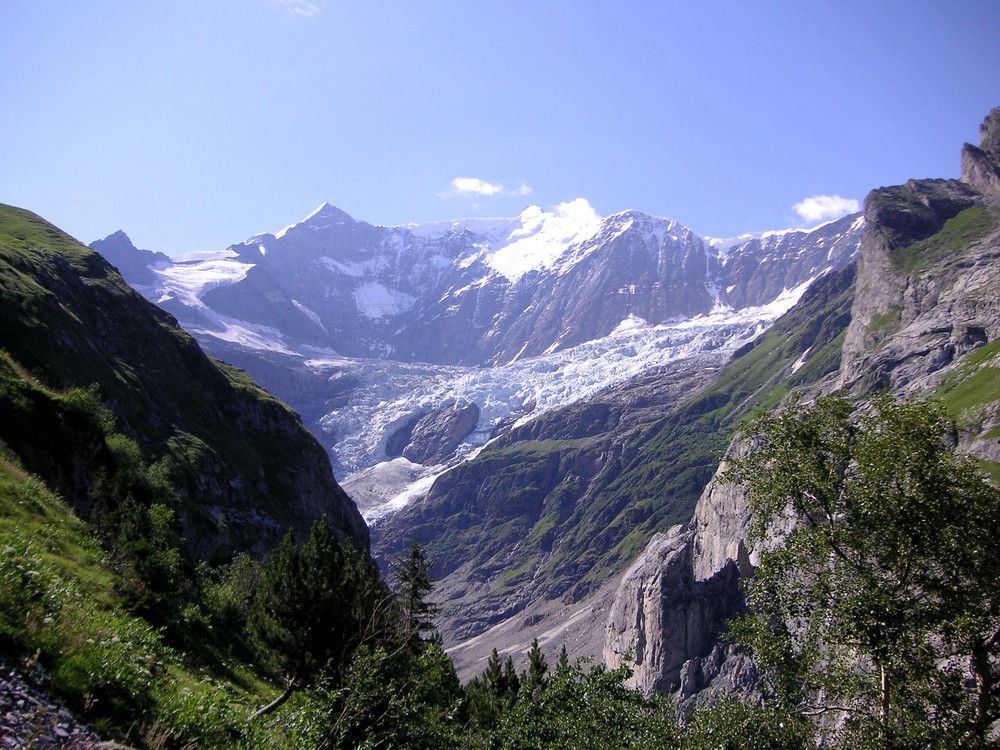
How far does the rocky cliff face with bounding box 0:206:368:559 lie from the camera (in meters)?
74.4

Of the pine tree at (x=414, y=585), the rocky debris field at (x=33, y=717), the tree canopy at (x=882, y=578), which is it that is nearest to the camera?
the rocky debris field at (x=33, y=717)

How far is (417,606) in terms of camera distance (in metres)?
41.0

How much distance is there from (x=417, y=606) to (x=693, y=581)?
146 meters

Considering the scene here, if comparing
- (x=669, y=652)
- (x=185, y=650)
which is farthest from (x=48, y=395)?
(x=669, y=652)

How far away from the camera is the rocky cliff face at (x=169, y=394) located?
244 ft

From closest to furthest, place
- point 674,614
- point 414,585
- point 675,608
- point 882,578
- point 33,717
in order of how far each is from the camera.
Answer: point 33,717, point 882,578, point 414,585, point 674,614, point 675,608

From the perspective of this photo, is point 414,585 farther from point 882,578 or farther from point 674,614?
point 674,614

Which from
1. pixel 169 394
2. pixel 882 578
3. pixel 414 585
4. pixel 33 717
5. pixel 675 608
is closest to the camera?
pixel 33 717

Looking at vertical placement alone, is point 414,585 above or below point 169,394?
below

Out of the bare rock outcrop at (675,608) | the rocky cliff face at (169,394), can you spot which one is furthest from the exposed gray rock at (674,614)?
the rocky cliff face at (169,394)

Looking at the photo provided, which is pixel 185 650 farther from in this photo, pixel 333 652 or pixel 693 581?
pixel 693 581

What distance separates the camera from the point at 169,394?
348 ft

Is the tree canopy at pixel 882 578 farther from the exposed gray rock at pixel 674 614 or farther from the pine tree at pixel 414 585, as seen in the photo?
the exposed gray rock at pixel 674 614

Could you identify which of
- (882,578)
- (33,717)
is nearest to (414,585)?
(882,578)
